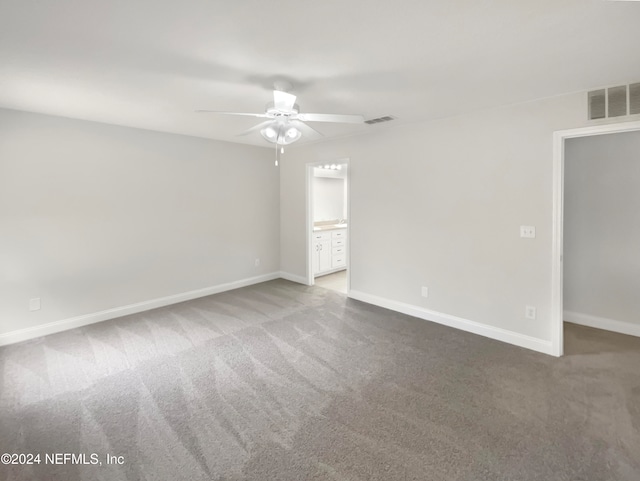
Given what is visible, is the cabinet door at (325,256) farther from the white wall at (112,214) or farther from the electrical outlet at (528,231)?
the electrical outlet at (528,231)

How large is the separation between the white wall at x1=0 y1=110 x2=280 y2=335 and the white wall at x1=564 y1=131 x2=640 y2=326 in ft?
15.1

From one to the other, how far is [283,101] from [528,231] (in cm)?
270

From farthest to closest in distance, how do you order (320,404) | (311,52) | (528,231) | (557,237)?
(528,231), (557,237), (320,404), (311,52)

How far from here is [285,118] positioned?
2.62 metres

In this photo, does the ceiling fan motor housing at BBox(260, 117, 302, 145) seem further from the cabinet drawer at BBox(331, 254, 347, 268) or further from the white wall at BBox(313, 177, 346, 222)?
the white wall at BBox(313, 177, 346, 222)

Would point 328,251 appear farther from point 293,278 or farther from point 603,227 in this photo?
point 603,227

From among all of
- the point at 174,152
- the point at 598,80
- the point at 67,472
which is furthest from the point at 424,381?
the point at 174,152

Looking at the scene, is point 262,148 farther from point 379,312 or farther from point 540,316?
point 540,316

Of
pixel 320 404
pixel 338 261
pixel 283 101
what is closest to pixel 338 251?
pixel 338 261

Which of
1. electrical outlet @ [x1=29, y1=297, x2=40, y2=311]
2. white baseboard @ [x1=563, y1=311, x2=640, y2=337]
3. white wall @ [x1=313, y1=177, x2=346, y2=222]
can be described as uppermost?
white wall @ [x1=313, y1=177, x2=346, y2=222]

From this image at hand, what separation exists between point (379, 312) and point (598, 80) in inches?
126

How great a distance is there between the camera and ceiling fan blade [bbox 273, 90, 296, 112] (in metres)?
2.33

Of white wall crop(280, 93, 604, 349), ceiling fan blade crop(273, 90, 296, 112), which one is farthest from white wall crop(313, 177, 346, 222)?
ceiling fan blade crop(273, 90, 296, 112)

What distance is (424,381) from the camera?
2672mm
